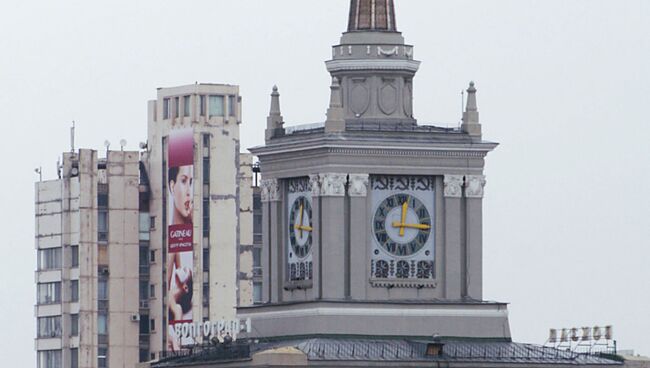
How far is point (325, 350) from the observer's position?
148 m

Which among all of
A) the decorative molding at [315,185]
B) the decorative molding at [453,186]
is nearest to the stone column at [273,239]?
the decorative molding at [315,185]

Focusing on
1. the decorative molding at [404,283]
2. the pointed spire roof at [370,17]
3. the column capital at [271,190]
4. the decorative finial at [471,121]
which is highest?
the pointed spire roof at [370,17]

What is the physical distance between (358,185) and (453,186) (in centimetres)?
449

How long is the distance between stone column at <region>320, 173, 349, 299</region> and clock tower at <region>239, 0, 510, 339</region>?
4 centimetres

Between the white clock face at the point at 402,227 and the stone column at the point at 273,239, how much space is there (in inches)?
209

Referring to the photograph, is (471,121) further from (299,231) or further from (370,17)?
(299,231)

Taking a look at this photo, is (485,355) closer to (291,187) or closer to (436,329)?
(436,329)

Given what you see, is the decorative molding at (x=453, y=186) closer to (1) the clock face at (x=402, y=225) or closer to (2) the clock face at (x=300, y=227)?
(1) the clock face at (x=402, y=225)

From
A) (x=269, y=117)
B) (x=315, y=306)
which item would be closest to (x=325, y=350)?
(x=315, y=306)

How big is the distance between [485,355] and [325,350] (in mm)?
7427

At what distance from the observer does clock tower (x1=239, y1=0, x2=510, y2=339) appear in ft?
495

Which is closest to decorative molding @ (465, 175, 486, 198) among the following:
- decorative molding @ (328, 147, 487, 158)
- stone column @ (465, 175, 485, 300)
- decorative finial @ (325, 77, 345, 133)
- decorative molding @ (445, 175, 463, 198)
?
stone column @ (465, 175, 485, 300)

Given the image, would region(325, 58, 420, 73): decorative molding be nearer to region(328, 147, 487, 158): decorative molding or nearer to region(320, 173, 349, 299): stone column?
region(328, 147, 487, 158): decorative molding

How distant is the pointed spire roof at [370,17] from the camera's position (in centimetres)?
15450
